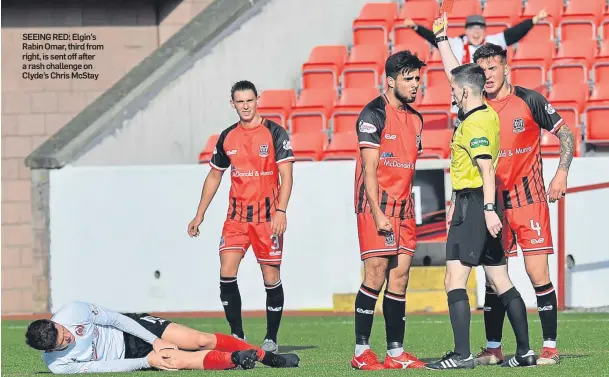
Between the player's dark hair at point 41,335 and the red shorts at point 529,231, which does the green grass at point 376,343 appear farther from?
the red shorts at point 529,231

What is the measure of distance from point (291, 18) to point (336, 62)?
0.89 m

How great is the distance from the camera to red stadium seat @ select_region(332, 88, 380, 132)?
17234 millimetres

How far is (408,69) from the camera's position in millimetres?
9062

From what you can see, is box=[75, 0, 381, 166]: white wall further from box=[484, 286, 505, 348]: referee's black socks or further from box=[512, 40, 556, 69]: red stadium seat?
box=[484, 286, 505, 348]: referee's black socks

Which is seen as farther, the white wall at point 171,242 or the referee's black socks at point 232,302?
the white wall at point 171,242

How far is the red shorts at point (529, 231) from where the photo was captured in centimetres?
927

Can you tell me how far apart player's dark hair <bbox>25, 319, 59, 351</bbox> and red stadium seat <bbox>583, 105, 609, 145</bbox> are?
881 cm

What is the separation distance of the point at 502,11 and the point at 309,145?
3368 mm

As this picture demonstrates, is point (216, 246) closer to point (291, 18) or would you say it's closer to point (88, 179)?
point (88, 179)

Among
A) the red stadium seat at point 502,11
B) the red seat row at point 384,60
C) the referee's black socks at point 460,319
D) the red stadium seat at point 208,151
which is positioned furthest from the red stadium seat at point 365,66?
the referee's black socks at point 460,319

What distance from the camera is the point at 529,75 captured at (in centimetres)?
1708

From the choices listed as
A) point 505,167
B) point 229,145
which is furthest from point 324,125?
point 505,167

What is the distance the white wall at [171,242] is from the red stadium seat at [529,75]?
210 cm

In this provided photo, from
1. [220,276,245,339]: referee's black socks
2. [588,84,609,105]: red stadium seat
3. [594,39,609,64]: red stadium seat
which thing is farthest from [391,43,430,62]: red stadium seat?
[220,276,245,339]: referee's black socks
